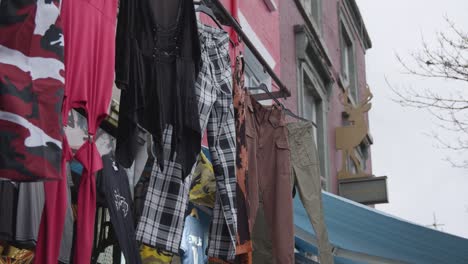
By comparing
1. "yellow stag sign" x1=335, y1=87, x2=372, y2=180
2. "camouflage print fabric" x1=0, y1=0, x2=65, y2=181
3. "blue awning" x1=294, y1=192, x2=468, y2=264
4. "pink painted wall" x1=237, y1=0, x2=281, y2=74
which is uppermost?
"pink painted wall" x1=237, y1=0, x2=281, y2=74

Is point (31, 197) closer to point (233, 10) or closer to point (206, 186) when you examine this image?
point (206, 186)

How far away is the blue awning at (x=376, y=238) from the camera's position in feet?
23.4

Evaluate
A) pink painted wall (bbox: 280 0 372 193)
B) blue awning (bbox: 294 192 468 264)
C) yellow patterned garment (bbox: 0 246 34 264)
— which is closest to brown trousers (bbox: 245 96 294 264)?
yellow patterned garment (bbox: 0 246 34 264)

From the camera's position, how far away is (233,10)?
788 cm

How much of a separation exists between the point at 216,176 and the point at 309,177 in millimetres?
1907

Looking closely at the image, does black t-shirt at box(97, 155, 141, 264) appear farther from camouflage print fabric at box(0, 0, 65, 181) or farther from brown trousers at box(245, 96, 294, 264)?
camouflage print fabric at box(0, 0, 65, 181)

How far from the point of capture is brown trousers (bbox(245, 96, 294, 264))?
201 inches

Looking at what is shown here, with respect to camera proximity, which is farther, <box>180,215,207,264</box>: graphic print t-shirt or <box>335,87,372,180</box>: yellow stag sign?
<box>335,87,372,180</box>: yellow stag sign

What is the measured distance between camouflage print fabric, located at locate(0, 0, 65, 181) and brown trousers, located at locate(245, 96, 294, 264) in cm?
254

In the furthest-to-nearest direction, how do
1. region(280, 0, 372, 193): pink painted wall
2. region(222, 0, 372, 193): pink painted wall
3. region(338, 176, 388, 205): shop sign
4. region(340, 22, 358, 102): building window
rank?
region(340, 22, 358, 102): building window < region(338, 176, 388, 205): shop sign < region(280, 0, 372, 193): pink painted wall < region(222, 0, 372, 193): pink painted wall

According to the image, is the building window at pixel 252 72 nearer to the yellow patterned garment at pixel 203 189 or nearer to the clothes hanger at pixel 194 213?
the clothes hanger at pixel 194 213

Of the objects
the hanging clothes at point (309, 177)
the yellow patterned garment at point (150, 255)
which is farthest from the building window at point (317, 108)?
the yellow patterned garment at point (150, 255)

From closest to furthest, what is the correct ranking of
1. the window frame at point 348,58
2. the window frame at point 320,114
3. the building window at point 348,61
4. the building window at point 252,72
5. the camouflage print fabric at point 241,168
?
the camouflage print fabric at point 241,168
the building window at point 252,72
the window frame at point 320,114
the window frame at point 348,58
the building window at point 348,61

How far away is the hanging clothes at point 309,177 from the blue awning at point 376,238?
1.25 meters
